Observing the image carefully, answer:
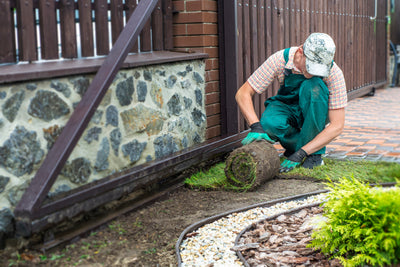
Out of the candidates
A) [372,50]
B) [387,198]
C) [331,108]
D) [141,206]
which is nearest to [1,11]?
[141,206]

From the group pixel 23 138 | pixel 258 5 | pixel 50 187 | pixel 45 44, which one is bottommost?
pixel 50 187

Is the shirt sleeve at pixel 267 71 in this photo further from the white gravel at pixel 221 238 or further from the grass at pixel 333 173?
the white gravel at pixel 221 238

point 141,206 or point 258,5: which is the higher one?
point 258,5

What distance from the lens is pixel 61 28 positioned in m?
3.52

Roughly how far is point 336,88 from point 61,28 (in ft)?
7.53

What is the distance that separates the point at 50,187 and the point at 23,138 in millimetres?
323

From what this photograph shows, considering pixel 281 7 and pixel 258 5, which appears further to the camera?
pixel 281 7

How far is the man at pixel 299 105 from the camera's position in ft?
14.5

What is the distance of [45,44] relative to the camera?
3412 mm

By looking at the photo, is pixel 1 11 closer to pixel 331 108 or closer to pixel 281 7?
pixel 331 108

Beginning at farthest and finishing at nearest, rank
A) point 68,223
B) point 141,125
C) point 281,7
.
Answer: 1. point 281,7
2. point 141,125
3. point 68,223

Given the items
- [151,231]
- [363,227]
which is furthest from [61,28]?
[363,227]

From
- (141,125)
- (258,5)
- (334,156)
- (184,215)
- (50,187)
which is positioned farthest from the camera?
(258,5)

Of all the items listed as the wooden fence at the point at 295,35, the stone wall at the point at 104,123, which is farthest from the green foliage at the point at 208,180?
the wooden fence at the point at 295,35
